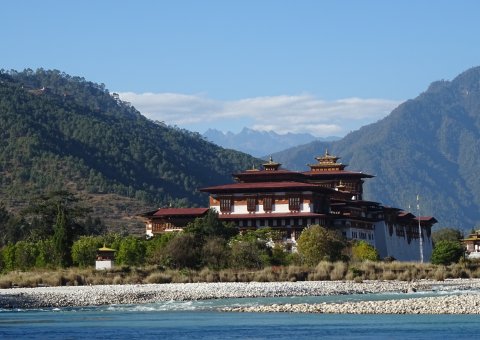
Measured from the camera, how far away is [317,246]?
100 meters

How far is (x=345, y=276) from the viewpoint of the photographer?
8775cm

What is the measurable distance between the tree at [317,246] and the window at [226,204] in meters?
13.5

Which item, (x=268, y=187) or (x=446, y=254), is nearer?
(x=446, y=254)

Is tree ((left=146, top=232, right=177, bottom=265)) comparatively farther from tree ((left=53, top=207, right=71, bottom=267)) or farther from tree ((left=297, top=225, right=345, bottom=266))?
tree ((left=297, top=225, right=345, bottom=266))

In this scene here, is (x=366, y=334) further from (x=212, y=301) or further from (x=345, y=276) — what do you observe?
(x=345, y=276)

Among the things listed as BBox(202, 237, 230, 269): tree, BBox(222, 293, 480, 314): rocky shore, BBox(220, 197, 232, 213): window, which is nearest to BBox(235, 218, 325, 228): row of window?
BBox(220, 197, 232, 213): window

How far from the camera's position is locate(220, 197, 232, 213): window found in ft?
→ 380

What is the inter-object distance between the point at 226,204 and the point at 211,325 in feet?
219

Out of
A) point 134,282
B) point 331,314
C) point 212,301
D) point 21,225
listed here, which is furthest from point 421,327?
point 21,225

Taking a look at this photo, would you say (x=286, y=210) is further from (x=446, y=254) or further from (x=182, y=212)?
(x=446, y=254)

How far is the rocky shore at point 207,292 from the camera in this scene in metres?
58.0

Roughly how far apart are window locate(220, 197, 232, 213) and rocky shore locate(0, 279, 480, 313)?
115ft

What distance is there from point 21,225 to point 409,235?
43.8 meters

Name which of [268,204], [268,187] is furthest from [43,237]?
[268,187]
